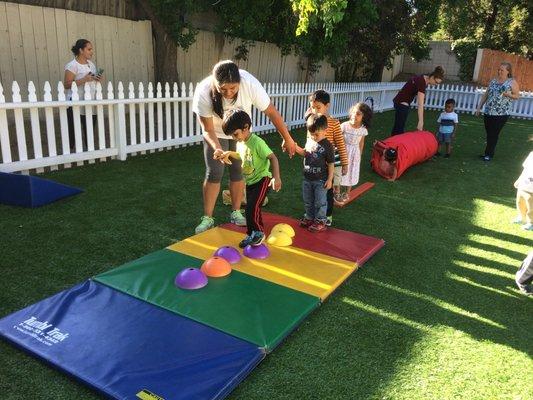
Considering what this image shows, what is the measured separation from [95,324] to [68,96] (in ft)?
16.6

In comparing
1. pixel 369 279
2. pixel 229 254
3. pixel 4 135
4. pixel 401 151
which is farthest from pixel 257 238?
pixel 401 151

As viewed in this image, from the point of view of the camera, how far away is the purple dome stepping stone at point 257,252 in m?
4.16

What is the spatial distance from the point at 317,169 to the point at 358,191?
7.29 feet

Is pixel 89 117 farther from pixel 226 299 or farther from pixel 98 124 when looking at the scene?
pixel 226 299

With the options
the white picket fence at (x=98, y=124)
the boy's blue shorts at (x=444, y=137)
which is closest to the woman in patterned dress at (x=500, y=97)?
the boy's blue shorts at (x=444, y=137)

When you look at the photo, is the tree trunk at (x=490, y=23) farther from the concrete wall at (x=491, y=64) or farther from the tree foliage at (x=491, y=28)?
the concrete wall at (x=491, y=64)

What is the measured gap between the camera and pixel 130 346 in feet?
9.02

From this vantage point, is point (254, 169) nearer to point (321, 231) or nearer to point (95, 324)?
point (321, 231)

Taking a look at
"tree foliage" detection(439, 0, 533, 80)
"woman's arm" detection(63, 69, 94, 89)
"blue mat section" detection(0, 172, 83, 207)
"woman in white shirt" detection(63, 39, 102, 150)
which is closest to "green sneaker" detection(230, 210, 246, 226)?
"blue mat section" detection(0, 172, 83, 207)

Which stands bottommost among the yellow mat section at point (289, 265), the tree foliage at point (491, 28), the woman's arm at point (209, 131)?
the yellow mat section at point (289, 265)

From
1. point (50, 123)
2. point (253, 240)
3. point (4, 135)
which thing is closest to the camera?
point (253, 240)

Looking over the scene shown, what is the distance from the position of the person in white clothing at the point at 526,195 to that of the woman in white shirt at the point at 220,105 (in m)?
2.91

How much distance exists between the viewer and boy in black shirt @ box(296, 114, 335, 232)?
4.54 metres

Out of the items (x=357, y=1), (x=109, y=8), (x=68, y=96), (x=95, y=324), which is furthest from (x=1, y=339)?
(x=357, y=1)
